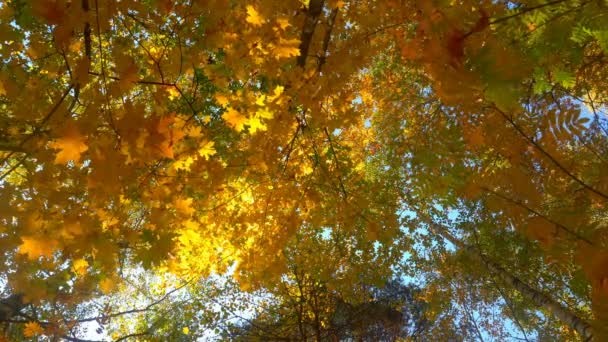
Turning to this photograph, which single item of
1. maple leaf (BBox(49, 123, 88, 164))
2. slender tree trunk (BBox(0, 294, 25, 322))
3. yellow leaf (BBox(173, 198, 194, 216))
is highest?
slender tree trunk (BBox(0, 294, 25, 322))

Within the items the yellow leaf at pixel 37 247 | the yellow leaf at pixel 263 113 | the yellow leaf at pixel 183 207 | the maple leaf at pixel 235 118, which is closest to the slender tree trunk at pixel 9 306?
the yellow leaf at pixel 37 247

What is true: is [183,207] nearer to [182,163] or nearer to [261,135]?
[182,163]

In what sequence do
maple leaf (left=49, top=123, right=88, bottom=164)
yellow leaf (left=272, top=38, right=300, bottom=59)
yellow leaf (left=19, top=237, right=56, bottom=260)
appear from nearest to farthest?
maple leaf (left=49, top=123, right=88, bottom=164), yellow leaf (left=19, top=237, right=56, bottom=260), yellow leaf (left=272, top=38, right=300, bottom=59)

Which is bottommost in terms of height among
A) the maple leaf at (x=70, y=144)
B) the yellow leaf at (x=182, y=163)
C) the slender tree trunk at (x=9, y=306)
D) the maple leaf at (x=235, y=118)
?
the maple leaf at (x=70, y=144)

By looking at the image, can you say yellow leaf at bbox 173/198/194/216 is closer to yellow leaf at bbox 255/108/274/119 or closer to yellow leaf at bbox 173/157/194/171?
yellow leaf at bbox 173/157/194/171

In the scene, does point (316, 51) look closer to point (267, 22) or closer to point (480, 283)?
point (267, 22)

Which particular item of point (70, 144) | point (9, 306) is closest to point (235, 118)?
point (70, 144)

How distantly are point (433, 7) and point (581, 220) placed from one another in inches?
47.1

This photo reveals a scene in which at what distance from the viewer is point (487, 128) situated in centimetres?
229

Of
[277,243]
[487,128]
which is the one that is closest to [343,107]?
[487,128]

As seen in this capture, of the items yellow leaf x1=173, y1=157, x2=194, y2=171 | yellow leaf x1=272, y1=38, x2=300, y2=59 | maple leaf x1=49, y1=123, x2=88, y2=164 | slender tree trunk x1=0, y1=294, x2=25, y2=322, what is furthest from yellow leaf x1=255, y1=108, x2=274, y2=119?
slender tree trunk x1=0, y1=294, x2=25, y2=322

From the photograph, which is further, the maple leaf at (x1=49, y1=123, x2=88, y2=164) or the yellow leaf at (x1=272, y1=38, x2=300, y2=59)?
the yellow leaf at (x1=272, y1=38, x2=300, y2=59)

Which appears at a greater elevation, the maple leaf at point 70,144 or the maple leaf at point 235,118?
the maple leaf at point 235,118

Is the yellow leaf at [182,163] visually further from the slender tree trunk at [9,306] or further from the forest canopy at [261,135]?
the slender tree trunk at [9,306]
